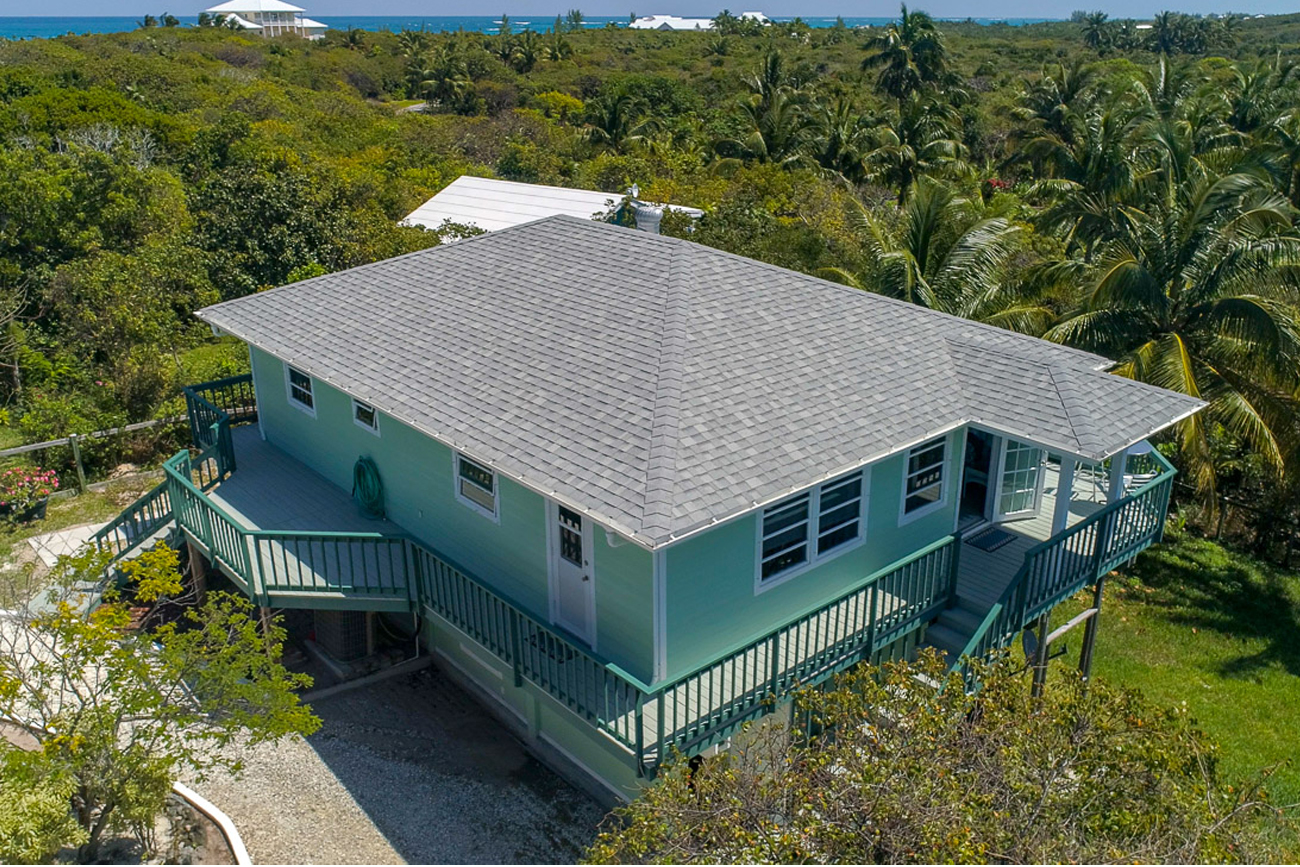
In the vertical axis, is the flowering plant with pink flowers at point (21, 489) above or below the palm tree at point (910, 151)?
below

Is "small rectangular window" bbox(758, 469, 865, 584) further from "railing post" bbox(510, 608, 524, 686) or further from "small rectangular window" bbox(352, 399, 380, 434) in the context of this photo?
"small rectangular window" bbox(352, 399, 380, 434)

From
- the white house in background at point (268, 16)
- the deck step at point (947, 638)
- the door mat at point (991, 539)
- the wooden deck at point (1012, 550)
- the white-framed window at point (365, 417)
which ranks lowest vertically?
the deck step at point (947, 638)

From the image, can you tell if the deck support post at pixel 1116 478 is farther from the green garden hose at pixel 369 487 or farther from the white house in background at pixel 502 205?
the white house in background at pixel 502 205

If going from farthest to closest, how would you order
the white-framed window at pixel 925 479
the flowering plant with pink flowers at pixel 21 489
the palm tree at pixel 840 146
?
the palm tree at pixel 840 146 < the flowering plant with pink flowers at pixel 21 489 < the white-framed window at pixel 925 479

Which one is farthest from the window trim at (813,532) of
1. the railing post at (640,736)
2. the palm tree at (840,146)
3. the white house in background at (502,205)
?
the palm tree at (840,146)

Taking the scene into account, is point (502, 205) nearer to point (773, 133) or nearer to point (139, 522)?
point (773, 133)

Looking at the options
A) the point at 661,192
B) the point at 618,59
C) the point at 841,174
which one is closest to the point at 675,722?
Result: the point at 661,192

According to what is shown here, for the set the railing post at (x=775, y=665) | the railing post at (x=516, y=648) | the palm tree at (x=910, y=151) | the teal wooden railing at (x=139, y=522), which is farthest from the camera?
the palm tree at (x=910, y=151)

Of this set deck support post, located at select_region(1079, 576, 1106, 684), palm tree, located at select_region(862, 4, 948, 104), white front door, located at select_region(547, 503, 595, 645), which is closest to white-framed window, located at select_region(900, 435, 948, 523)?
deck support post, located at select_region(1079, 576, 1106, 684)
